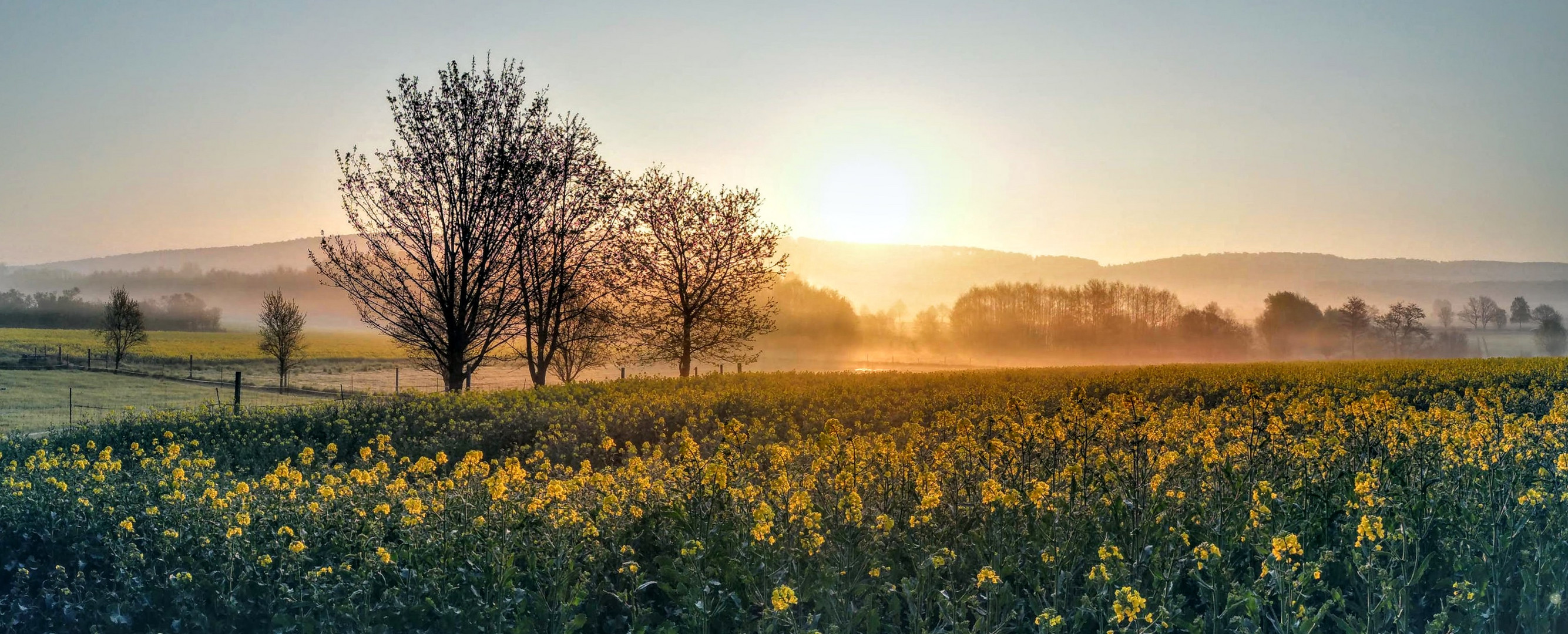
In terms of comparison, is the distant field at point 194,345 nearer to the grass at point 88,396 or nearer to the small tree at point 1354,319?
the grass at point 88,396

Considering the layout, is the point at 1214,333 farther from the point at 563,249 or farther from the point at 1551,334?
the point at 563,249

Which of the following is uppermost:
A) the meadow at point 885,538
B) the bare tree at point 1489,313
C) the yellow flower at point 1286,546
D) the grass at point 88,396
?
the bare tree at point 1489,313

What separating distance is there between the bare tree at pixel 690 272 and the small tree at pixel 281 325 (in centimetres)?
2181

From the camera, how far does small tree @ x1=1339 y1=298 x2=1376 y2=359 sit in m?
77.4

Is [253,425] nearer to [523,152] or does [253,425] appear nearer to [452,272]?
[452,272]

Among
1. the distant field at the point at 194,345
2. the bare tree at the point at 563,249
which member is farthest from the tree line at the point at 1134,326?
the bare tree at the point at 563,249

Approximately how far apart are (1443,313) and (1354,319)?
16.2m

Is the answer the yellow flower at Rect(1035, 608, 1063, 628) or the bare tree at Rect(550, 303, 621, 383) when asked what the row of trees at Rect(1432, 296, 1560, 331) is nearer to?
the bare tree at Rect(550, 303, 621, 383)

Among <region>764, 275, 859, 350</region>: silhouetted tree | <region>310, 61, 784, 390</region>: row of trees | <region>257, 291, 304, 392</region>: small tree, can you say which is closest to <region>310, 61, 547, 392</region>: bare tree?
<region>310, 61, 784, 390</region>: row of trees

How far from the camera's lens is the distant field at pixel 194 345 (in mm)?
54125

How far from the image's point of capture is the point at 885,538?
552cm

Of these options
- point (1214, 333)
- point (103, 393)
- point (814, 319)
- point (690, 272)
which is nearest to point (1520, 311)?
point (1214, 333)

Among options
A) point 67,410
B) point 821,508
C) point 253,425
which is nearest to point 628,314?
point 253,425

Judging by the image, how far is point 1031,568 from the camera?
512 cm
